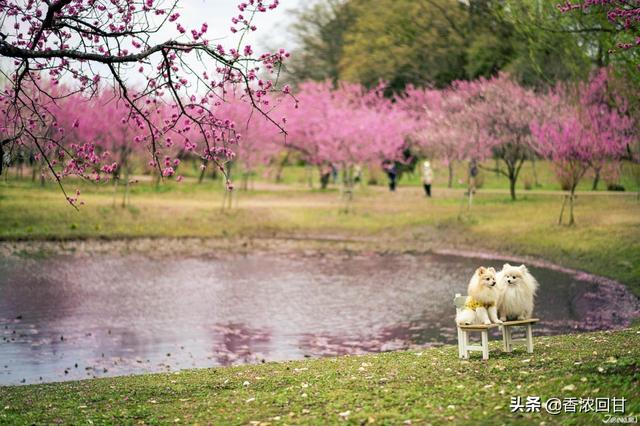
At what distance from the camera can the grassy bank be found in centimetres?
3033

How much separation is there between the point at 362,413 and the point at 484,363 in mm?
2951

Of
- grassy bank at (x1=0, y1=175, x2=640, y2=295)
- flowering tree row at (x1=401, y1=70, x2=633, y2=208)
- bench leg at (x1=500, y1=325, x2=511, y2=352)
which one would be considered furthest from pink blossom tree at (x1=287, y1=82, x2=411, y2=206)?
bench leg at (x1=500, y1=325, x2=511, y2=352)

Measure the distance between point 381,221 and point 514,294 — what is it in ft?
88.9

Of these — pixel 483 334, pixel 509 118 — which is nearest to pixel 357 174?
pixel 509 118

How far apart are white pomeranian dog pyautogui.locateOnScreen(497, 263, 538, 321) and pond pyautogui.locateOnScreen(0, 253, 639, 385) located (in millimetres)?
5495

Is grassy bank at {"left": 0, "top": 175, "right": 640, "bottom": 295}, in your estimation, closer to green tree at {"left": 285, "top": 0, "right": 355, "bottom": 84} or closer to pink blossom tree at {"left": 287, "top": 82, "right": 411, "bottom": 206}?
pink blossom tree at {"left": 287, "top": 82, "right": 411, "bottom": 206}

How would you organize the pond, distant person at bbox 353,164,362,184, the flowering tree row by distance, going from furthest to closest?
distant person at bbox 353,164,362,184, the flowering tree row, the pond

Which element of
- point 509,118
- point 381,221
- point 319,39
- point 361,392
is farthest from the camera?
point 319,39

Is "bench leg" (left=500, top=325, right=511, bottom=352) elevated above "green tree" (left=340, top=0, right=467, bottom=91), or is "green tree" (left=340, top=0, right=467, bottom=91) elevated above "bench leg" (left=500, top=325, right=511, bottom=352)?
"green tree" (left=340, top=0, right=467, bottom=91)

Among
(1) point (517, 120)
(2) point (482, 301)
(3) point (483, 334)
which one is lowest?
(3) point (483, 334)

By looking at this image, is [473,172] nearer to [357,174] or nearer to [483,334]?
[357,174]

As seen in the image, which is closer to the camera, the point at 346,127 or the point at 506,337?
the point at 506,337

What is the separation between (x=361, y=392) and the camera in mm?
9648

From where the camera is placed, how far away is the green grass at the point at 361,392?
27.8 feet
